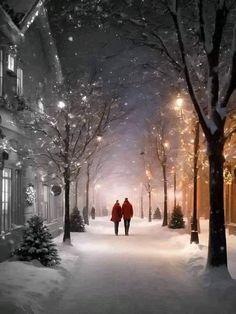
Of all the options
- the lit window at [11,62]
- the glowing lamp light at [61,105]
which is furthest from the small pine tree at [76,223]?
the lit window at [11,62]

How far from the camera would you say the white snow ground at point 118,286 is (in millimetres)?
9156

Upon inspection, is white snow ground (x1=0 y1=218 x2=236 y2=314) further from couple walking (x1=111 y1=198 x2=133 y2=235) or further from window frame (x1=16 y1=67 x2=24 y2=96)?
couple walking (x1=111 y1=198 x2=133 y2=235)

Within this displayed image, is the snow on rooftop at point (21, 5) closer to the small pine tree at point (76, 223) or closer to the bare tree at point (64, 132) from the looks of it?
the bare tree at point (64, 132)

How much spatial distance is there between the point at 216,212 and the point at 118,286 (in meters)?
3.22

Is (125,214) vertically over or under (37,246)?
over

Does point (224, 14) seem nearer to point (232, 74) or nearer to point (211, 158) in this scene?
point (232, 74)

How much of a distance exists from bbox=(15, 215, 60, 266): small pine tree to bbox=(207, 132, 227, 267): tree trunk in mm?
4486

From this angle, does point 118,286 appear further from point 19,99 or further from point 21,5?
point 21,5

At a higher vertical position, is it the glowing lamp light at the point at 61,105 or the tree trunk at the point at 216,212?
the glowing lamp light at the point at 61,105

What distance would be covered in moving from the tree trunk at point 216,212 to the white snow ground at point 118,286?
22.2 inches

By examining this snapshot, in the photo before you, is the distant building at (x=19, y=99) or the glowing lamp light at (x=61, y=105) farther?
the glowing lamp light at (x=61, y=105)

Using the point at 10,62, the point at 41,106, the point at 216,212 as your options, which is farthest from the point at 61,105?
the point at 216,212

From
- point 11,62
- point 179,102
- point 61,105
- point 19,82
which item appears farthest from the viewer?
point 61,105

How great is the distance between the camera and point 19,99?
704 inches
